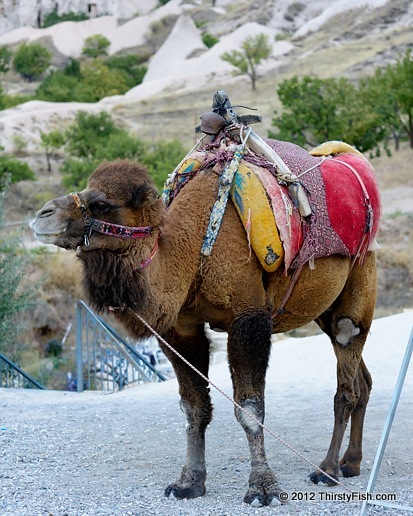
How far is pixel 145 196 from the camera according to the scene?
5.94 meters

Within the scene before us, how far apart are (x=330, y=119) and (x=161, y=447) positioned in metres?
39.6

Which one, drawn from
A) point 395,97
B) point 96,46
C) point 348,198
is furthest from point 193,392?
point 96,46

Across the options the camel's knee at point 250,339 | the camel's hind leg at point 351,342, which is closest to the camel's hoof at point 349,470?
the camel's hind leg at point 351,342

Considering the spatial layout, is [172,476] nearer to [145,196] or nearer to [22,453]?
[22,453]

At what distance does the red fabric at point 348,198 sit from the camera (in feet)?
22.6

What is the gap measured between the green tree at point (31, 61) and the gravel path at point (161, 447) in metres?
86.4

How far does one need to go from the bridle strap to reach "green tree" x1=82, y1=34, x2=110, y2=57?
321 feet

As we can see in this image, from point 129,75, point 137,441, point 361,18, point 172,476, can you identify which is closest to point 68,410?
point 137,441

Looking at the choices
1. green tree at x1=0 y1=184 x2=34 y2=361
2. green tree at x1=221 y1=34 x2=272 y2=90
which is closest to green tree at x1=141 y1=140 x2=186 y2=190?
green tree at x1=0 y1=184 x2=34 y2=361

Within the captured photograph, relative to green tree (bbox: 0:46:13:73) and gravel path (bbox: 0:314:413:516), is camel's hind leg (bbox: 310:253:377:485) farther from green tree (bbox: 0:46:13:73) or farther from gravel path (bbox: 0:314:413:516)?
green tree (bbox: 0:46:13:73)

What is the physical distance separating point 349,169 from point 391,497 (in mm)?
2593

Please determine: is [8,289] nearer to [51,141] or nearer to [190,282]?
[190,282]

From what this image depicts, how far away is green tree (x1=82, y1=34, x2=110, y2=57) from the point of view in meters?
101

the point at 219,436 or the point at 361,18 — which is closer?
the point at 219,436
